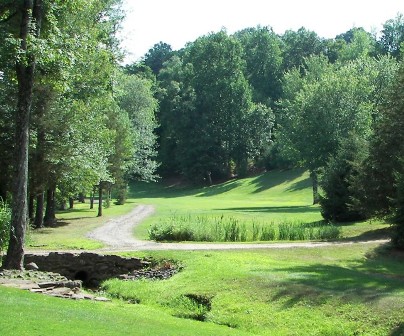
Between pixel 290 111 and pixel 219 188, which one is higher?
pixel 290 111

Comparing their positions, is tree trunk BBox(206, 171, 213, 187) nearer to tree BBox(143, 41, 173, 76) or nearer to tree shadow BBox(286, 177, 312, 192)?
tree shadow BBox(286, 177, 312, 192)

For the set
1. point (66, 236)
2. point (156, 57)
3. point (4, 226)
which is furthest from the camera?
point (156, 57)

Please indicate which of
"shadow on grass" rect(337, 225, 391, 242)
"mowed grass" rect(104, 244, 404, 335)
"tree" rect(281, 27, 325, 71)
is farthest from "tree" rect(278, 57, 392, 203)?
"tree" rect(281, 27, 325, 71)

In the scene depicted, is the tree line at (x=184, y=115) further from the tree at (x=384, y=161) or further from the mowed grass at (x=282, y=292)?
the mowed grass at (x=282, y=292)

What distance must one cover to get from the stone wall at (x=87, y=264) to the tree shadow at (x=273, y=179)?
188 feet

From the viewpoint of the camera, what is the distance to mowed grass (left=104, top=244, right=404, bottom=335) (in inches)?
507

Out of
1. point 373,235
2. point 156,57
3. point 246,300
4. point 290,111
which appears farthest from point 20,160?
point 156,57

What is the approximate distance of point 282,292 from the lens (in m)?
15.0

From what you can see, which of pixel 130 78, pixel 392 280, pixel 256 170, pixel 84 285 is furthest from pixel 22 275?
pixel 256 170

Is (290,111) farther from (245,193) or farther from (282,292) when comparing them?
(282,292)

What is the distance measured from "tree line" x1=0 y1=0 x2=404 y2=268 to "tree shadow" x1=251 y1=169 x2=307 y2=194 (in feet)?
15.6

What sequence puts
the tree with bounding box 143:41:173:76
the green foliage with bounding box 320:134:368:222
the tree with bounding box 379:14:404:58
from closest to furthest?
1. the green foliage with bounding box 320:134:368:222
2. the tree with bounding box 379:14:404:58
3. the tree with bounding box 143:41:173:76

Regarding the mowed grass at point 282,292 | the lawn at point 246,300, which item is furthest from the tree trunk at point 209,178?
the mowed grass at point 282,292

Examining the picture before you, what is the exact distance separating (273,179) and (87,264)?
62.8 meters
